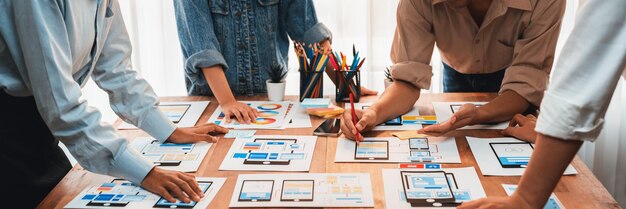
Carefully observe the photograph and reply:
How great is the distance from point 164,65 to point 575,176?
2.15 meters

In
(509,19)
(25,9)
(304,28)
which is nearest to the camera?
(25,9)

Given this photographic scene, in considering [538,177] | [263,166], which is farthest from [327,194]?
[538,177]

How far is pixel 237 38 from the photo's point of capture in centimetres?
207

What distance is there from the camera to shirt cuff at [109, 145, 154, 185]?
1.31 meters

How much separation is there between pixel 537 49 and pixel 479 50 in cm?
22

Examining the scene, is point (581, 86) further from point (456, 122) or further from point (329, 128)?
point (329, 128)

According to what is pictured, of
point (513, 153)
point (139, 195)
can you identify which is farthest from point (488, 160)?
point (139, 195)

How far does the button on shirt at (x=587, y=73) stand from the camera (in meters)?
0.91

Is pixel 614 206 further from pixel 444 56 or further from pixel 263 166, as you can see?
pixel 444 56

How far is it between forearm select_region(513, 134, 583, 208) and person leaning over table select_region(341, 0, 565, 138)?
1.86 ft

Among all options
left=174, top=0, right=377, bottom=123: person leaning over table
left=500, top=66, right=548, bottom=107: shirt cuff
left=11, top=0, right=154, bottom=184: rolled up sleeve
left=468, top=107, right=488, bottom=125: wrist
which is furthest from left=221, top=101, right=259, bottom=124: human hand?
left=500, top=66, right=548, bottom=107: shirt cuff

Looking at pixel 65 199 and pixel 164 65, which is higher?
pixel 65 199

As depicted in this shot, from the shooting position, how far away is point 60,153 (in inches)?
64.9

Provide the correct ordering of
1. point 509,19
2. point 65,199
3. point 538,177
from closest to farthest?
point 538,177 → point 65,199 → point 509,19
